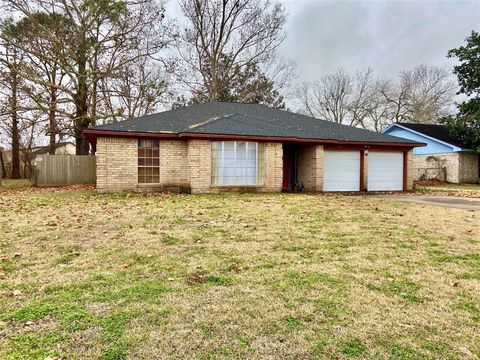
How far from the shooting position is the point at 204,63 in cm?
2661

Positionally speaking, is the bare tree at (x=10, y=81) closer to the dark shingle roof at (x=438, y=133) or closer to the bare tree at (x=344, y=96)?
the dark shingle roof at (x=438, y=133)

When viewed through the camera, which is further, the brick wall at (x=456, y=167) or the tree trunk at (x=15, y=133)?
the brick wall at (x=456, y=167)

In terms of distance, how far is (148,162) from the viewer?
13391 millimetres

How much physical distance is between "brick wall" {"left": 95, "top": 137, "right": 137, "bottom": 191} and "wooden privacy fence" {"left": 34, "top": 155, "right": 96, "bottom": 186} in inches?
267

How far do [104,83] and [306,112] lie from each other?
1089 inches

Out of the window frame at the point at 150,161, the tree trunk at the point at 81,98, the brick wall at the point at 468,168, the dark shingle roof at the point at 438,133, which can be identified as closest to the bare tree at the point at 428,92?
the dark shingle roof at the point at 438,133

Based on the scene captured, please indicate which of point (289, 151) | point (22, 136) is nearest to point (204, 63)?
point (289, 151)

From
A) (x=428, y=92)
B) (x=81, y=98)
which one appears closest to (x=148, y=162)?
(x=81, y=98)

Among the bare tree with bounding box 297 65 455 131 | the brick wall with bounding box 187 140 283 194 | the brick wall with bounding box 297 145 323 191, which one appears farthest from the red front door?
the bare tree with bounding box 297 65 455 131

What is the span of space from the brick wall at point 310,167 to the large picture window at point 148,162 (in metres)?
7.02

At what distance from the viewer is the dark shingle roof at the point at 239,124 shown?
43.6ft

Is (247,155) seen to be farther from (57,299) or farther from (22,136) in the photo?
(22,136)

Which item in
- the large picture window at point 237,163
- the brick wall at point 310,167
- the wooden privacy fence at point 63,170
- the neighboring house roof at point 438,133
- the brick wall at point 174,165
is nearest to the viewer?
the large picture window at point 237,163

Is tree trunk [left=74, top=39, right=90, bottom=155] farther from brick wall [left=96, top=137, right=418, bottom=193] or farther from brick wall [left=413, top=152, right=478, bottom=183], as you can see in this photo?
brick wall [left=413, top=152, right=478, bottom=183]
